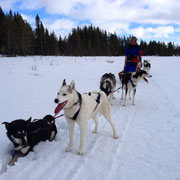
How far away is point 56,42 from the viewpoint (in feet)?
157

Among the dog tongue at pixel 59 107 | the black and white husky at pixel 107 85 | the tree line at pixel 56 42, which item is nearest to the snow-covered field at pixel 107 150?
the black and white husky at pixel 107 85

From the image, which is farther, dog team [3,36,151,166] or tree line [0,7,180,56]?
tree line [0,7,180,56]

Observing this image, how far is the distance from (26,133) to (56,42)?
4814cm

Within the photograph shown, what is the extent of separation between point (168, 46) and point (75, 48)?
1963 inches

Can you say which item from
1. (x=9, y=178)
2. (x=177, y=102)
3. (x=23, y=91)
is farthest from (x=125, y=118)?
(x=23, y=91)

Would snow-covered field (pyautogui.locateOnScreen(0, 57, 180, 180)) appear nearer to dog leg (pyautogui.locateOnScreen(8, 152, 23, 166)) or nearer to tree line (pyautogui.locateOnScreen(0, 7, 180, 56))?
dog leg (pyautogui.locateOnScreen(8, 152, 23, 166))

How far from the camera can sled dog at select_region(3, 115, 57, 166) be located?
109 inches

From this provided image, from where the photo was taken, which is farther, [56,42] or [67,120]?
[56,42]

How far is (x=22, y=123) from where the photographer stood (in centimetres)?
286

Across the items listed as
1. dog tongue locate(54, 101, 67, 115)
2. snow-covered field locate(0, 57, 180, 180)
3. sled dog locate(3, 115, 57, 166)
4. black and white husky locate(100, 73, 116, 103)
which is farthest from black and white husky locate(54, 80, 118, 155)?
black and white husky locate(100, 73, 116, 103)

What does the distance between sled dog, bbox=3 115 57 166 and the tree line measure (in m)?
25.5

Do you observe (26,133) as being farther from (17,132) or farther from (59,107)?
(59,107)

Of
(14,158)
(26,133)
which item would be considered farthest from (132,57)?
(14,158)

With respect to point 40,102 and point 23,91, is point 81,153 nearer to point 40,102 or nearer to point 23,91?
point 40,102
